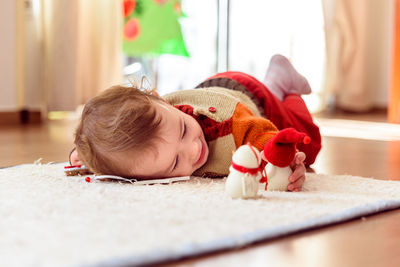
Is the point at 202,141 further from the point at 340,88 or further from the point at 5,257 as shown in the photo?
the point at 340,88

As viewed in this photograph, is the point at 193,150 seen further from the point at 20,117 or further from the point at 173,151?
the point at 20,117

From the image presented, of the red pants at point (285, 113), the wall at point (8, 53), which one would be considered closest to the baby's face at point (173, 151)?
the red pants at point (285, 113)

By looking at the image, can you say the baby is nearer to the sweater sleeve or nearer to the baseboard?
the sweater sleeve

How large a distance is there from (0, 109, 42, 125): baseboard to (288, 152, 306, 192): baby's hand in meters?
2.08

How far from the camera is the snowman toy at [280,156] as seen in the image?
92cm

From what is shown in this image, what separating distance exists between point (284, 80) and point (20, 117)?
170 cm

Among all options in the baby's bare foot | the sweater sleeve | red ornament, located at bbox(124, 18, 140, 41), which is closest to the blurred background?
red ornament, located at bbox(124, 18, 140, 41)

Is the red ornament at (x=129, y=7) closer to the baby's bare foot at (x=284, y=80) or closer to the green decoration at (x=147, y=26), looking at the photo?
the green decoration at (x=147, y=26)

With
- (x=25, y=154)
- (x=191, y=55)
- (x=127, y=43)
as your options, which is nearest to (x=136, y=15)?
(x=127, y=43)

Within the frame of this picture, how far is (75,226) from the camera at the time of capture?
719 mm

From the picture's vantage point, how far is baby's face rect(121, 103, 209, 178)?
1.03 meters

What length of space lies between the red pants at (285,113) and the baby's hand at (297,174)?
Result: 13.1 inches

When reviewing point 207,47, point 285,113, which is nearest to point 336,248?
point 285,113

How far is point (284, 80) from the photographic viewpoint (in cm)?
160
